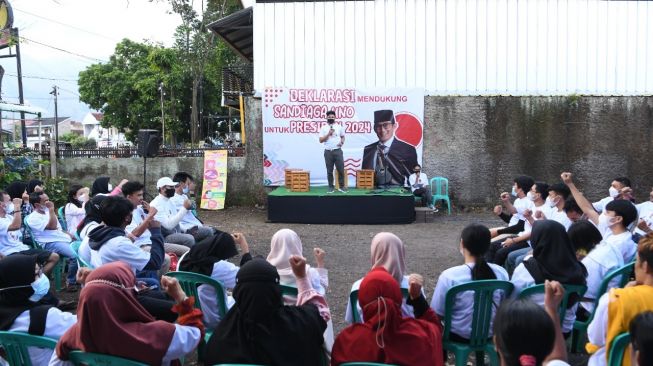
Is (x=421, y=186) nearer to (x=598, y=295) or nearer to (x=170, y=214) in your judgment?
(x=170, y=214)

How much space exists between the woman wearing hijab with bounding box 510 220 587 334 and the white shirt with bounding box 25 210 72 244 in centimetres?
474

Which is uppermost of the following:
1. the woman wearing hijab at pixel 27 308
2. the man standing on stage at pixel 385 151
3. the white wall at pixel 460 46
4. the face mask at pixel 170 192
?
the white wall at pixel 460 46

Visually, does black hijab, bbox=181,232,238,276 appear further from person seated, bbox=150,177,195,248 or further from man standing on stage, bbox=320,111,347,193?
man standing on stage, bbox=320,111,347,193

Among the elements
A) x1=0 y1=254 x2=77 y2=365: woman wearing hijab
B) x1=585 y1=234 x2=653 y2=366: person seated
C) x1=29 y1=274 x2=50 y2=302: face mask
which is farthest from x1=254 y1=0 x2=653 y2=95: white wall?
x1=585 y1=234 x2=653 y2=366: person seated

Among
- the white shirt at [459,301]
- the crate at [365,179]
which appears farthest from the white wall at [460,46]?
the white shirt at [459,301]

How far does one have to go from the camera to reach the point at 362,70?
1252 centimetres

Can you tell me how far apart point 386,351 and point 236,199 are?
10.5 metres

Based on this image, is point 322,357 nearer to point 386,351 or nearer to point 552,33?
point 386,351

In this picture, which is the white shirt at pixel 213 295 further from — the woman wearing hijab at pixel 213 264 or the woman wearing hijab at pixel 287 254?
the woman wearing hijab at pixel 287 254

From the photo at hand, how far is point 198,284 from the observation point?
13.1 ft

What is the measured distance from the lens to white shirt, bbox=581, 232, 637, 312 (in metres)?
4.12

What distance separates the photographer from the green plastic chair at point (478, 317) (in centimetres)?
358

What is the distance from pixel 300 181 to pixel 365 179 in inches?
53.3

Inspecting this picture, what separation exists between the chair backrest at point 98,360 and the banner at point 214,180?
10.1 metres
